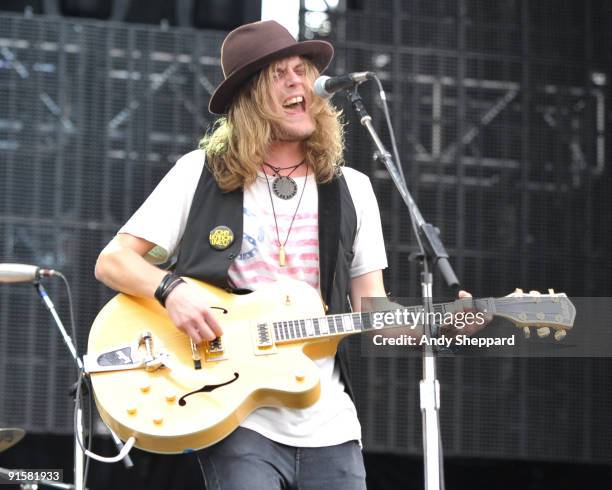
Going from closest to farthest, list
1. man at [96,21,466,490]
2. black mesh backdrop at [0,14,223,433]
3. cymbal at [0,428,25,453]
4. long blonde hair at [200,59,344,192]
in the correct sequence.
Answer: man at [96,21,466,490], long blonde hair at [200,59,344,192], cymbal at [0,428,25,453], black mesh backdrop at [0,14,223,433]

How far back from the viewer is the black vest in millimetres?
3670

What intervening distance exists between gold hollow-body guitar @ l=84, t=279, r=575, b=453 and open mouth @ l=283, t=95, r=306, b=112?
0.65m

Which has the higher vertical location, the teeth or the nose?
the nose

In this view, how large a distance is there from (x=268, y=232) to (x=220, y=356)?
0.44 m

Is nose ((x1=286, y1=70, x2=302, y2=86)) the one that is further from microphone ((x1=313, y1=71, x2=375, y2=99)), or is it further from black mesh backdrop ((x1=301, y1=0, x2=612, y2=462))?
black mesh backdrop ((x1=301, y1=0, x2=612, y2=462))

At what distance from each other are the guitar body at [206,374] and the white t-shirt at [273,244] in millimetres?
62

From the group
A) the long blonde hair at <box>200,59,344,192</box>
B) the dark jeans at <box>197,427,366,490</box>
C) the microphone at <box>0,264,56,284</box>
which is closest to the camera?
the dark jeans at <box>197,427,366,490</box>

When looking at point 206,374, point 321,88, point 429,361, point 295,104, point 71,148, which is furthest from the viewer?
point 71,148

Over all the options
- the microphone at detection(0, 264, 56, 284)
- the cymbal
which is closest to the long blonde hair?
the microphone at detection(0, 264, 56, 284)

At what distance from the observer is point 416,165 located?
7191mm

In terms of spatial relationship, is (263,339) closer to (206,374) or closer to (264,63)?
(206,374)

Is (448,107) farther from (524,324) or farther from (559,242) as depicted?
(524,324)

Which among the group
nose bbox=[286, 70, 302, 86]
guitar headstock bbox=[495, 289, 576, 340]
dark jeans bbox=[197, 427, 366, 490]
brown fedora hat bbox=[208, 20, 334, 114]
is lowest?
dark jeans bbox=[197, 427, 366, 490]

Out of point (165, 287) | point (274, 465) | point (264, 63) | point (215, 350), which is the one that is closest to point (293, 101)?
point (264, 63)
